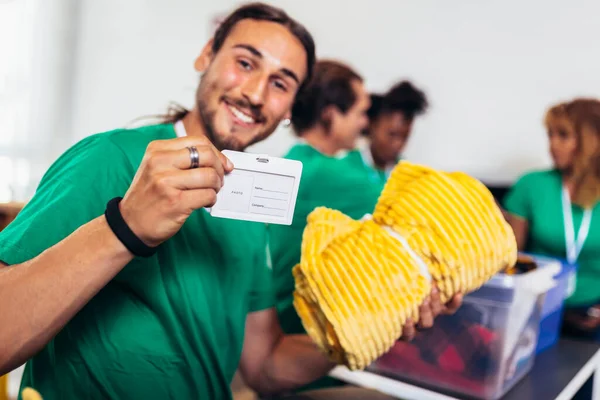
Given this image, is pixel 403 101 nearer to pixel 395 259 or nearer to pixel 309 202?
pixel 309 202

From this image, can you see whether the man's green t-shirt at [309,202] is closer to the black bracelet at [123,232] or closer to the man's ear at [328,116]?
the man's ear at [328,116]

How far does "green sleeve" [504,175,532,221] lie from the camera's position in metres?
1.61

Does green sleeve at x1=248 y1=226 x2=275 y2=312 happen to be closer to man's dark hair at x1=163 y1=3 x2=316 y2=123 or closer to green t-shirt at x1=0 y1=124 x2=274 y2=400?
green t-shirt at x1=0 y1=124 x2=274 y2=400

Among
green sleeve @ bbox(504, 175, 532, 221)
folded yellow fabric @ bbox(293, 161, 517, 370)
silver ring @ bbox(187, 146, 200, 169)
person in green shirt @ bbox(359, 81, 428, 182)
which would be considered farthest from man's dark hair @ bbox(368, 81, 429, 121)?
silver ring @ bbox(187, 146, 200, 169)

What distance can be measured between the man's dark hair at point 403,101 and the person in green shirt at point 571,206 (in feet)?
1.62

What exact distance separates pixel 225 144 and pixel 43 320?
0.92 ft

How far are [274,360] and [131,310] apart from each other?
28 cm

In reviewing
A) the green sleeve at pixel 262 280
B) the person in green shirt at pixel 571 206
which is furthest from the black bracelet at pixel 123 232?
the person in green shirt at pixel 571 206

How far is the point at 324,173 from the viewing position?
98cm

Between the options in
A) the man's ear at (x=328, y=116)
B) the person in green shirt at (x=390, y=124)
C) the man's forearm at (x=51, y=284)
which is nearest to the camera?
the man's forearm at (x=51, y=284)

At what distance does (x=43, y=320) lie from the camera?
449 millimetres

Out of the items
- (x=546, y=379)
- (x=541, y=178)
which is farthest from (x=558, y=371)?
(x=541, y=178)

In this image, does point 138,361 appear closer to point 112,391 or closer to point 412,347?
point 112,391

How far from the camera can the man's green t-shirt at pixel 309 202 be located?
838mm
